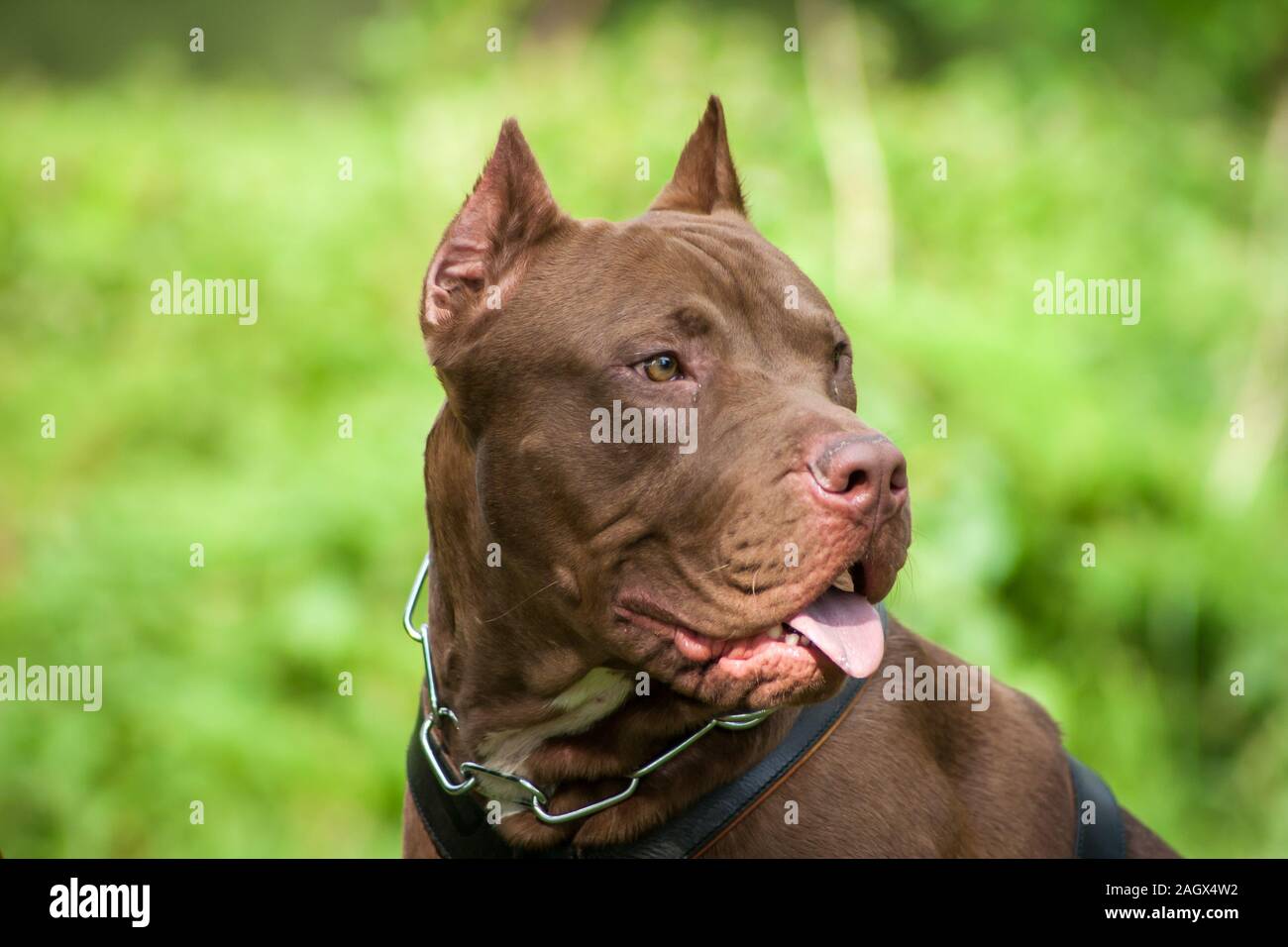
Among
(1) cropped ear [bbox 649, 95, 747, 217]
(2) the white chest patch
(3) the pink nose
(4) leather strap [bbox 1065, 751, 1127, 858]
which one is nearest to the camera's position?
(3) the pink nose

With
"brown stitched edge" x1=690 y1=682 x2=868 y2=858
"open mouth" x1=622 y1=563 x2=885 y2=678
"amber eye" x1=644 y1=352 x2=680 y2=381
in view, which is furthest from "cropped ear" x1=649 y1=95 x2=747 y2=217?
"brown stitched edge" x1=690 y1=682 x2=868 y2=858

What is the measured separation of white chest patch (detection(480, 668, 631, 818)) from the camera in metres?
3.07

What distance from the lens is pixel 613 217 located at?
829cm

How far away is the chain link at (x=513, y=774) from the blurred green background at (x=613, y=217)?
3.03 metres

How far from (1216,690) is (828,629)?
516 centimetres

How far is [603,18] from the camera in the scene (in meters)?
13.1

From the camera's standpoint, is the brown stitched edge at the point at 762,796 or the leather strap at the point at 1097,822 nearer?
the brown stitched edge at the point at 762,796

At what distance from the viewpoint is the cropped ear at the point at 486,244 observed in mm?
3178

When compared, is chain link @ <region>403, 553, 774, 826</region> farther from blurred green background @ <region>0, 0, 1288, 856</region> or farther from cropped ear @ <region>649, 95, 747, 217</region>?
blurred green background @ <region>0, 0, 1288, 856</region>

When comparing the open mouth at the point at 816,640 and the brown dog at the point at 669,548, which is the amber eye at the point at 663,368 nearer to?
the brown dog at the point at 669,548

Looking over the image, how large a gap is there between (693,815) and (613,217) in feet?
19.0

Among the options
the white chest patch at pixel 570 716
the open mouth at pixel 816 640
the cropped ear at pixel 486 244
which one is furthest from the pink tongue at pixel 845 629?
the cropped ear at pixel 486 244
